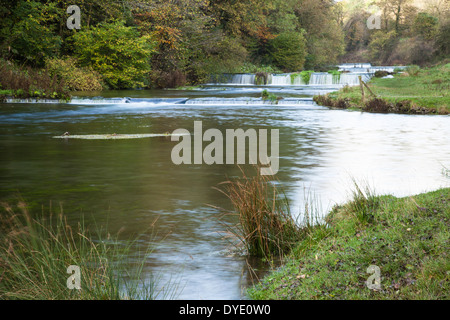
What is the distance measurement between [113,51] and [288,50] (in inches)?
1145

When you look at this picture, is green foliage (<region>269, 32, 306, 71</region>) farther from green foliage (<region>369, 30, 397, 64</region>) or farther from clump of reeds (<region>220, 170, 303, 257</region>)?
clump of reeds (<region>220, 170, 303, 257</region>)

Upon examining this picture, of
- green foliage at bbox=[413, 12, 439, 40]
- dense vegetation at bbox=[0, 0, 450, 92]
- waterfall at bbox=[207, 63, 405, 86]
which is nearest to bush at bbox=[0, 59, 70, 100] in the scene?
dense vegetation at bbox=[0, 0, 450, 92]

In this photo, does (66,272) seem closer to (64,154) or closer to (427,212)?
(427,212)

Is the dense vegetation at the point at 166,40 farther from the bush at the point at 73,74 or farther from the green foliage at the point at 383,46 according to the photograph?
the green foliage at the point at 383,46

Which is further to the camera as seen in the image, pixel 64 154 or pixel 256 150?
pixel 256 150

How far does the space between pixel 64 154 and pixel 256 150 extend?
528cm

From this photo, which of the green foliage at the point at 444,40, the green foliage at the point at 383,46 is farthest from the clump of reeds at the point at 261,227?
the green foliage at the point at 383,46

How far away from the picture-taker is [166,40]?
47.9 meters

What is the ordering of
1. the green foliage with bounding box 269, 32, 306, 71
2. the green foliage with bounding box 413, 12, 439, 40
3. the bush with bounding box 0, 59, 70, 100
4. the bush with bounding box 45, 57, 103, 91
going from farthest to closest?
1. the green foliage with bounding box 413, 12, 439, 40
2. the green foliage with bounding box 269, 32, 306, 71
3. the bush with bounding box 45, 57, 103, 91
4. the bush with bounding box 0, 59, 70, 100

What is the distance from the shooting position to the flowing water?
737cm

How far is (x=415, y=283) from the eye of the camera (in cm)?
541

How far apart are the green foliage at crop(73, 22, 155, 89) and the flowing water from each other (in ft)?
48.8

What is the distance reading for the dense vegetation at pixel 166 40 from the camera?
4000 cm
